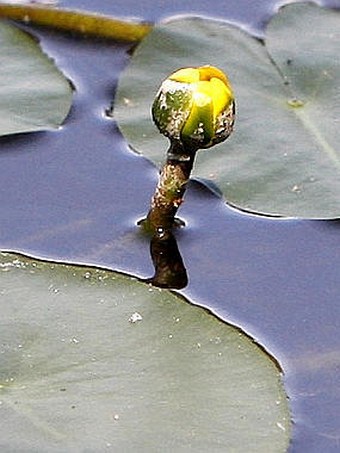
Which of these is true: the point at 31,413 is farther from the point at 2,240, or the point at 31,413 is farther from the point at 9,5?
the point at 9,5

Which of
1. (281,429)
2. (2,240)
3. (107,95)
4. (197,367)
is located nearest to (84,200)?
(2,240)

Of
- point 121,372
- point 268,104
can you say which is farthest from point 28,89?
point 121,372

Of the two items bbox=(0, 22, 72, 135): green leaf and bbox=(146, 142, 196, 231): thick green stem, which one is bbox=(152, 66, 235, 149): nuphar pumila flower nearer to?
bbox=(146, 142, 196, 231): thick green stem

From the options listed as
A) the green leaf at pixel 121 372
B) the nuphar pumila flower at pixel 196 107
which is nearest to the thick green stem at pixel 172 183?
the nuphar pumila flower at pixel 196 107

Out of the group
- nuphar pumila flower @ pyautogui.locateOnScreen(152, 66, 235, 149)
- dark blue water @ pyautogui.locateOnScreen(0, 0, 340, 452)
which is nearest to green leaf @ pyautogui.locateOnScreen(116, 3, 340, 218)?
dark blue water @ pyautogui.locateOnScreen(0, 0, 340, 452)

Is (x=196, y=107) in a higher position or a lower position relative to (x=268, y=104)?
higher

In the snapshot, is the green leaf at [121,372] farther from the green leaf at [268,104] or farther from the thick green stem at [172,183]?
the green leaf at [268,104]

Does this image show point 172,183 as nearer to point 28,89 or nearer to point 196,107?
point 196,107
